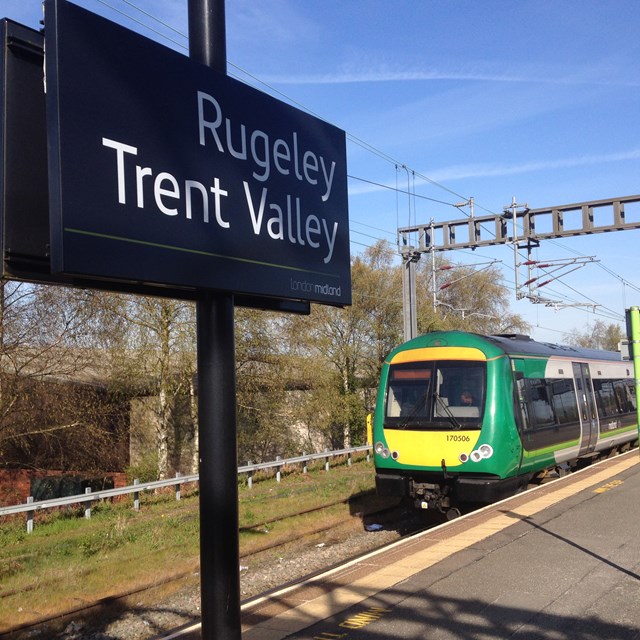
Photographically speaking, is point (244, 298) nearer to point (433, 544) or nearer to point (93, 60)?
point (93, 60)

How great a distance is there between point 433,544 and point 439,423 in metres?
3.89

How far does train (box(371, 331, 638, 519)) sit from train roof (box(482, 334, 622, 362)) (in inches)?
1.6

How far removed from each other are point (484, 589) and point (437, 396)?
6.11 m

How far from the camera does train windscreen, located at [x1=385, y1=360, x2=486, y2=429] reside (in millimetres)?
12288

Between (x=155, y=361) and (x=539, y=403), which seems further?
(x=155, y=361)

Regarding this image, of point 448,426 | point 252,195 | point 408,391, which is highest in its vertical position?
point 252,195

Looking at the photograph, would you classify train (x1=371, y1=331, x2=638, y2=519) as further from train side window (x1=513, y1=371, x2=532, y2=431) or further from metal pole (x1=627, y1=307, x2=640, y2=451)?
metal pole (x1=627, y1=307, x2=640, y2=451)

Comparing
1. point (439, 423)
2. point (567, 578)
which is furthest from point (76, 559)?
point (567, 578)

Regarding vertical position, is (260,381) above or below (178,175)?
below

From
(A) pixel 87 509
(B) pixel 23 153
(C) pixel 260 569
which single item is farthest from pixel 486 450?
(B) pixel 23 153

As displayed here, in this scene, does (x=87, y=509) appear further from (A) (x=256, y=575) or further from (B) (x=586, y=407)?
(B) (x=586, y=407)

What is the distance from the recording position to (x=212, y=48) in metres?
3.59

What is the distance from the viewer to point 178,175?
332cm

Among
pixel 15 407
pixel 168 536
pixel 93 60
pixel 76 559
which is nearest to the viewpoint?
pixel 93 60
